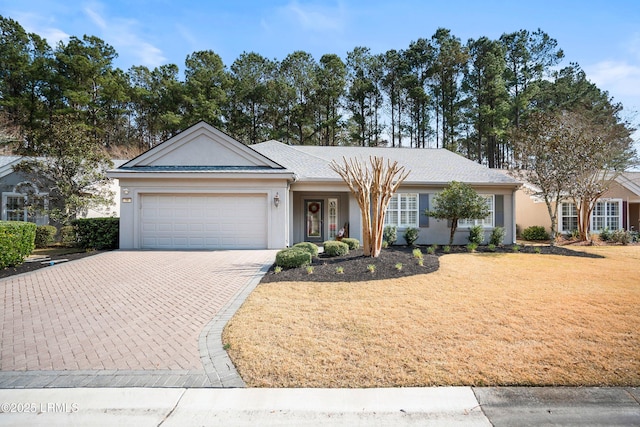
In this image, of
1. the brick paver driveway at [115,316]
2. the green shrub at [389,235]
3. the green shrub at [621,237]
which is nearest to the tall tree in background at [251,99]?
the green shrub at [389,235]

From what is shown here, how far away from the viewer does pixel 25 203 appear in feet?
52.0

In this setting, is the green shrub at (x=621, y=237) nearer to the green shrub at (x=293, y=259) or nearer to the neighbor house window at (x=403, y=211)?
the neighbor house window at (x=403, y=211)

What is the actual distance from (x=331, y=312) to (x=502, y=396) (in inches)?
110

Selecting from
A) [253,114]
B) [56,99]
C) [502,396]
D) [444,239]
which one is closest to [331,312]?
[502,396]

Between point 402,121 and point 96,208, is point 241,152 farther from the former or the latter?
point 402,121

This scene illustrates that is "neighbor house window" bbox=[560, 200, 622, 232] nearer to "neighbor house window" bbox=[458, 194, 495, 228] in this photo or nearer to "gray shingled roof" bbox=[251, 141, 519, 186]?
"gray shingled roof" bbox=[251, 141, 519, 186]

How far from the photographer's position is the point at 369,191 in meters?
10.5

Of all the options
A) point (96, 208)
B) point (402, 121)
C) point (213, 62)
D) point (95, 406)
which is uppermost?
point (213, 62)

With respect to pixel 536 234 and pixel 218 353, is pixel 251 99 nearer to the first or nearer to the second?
pixel 536 234

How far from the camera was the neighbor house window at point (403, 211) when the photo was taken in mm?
14445

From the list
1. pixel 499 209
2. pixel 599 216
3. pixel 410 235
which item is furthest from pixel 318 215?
pixel 599 216

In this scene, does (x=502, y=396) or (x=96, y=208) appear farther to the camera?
(x=96, y=208)

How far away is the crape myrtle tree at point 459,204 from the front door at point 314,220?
5.29m

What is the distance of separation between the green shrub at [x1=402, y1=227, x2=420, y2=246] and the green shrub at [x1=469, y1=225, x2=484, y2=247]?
2441 millimetres
